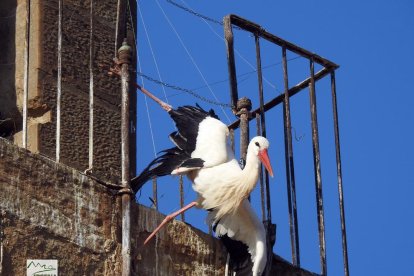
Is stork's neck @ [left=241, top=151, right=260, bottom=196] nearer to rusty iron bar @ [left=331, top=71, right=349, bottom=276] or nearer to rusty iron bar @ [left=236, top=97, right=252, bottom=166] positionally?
rusty iron bar @ [left=236, top=97, right=252, bottom=166]

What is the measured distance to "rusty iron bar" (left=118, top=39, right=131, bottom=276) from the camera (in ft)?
29.7

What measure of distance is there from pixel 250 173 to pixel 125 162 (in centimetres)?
103

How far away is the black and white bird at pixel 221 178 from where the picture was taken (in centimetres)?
979

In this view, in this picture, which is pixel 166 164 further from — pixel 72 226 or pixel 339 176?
pixel 339 176

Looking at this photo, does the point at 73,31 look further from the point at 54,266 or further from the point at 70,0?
the point at 54,266

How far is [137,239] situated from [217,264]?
2.66 feet

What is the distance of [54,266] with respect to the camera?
8.73m

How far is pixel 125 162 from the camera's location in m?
9.31

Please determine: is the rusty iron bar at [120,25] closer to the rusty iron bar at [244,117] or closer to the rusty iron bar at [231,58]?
the rusty iron bar at [231,58]

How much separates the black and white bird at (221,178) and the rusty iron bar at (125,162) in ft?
1.68

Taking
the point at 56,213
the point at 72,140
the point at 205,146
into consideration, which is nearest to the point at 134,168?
the point at 72,140

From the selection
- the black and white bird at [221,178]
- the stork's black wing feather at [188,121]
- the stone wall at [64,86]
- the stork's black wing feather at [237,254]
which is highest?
the stone wall at [64,86]

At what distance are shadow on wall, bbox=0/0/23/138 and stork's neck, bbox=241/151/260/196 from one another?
215 centimetres

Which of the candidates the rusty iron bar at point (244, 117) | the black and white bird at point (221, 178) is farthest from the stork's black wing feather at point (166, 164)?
the rusty iron bar at point (244, 117)
